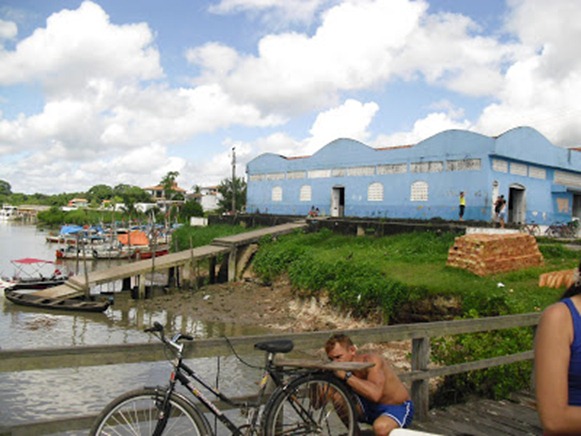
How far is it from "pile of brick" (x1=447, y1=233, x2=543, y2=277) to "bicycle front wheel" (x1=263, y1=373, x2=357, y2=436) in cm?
1203

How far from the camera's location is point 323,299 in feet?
59.9

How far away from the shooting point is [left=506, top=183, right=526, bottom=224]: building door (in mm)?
25578

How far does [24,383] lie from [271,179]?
26.3 meters

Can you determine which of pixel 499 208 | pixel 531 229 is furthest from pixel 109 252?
pixel 531 229

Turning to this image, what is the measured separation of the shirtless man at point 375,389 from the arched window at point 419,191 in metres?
23.4

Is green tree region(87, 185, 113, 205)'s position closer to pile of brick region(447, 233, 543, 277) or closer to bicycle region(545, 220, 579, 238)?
bicycle region(545, 220, 579, 238)

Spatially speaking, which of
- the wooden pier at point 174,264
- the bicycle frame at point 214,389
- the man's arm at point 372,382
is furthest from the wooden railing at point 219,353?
the wooden pier at point 174,264

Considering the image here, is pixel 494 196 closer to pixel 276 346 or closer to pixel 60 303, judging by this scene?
pixel 60 303

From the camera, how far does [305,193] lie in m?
34.2

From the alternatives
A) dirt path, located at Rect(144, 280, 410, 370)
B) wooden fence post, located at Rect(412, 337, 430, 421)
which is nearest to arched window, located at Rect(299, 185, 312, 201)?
dirt path, located at Rect(144, 280, 410, 370)

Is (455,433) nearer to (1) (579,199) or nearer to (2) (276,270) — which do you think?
(2) (276,270)

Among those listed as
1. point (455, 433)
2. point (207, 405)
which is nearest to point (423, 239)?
point (455, 433)

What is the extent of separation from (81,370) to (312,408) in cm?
1192

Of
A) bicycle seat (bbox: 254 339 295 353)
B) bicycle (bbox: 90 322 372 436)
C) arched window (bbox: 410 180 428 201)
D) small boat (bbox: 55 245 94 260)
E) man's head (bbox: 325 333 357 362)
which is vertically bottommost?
small boat (bbox: 55 245 94 260)
